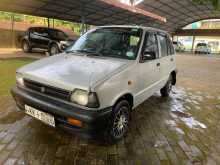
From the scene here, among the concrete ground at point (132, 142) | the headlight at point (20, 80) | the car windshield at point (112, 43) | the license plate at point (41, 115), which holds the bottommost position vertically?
the concrete ground at point (132, 142)

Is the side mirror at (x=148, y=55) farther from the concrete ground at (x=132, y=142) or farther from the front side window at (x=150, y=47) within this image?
the concrete ground at (x=132, y=142)

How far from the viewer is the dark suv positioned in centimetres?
1247

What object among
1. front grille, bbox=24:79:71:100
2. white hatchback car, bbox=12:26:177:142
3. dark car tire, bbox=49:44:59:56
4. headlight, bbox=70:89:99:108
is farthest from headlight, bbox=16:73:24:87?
dark car tire, bbox=49:44:59:56

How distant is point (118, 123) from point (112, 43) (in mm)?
1464

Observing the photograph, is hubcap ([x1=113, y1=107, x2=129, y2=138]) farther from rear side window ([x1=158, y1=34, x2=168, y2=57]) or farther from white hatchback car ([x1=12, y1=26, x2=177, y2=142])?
rear side window ([x1=158, y1=34, x2=168, y2=57])

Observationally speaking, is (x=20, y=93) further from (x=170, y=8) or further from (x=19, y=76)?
(x=170, y=8)

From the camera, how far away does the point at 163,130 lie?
3668 mm

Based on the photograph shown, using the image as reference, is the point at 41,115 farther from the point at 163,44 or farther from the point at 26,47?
the point at 26,47

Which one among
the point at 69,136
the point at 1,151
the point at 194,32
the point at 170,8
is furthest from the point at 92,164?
the point at 194,32

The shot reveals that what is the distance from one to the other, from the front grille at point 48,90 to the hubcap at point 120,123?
840 mm

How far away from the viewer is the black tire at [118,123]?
284 cm

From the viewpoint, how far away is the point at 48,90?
274 cm

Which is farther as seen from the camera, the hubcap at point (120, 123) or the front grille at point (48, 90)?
the hubcap at point (120, 123)

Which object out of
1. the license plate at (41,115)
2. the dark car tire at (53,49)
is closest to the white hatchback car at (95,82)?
the license plate at (41,115)
